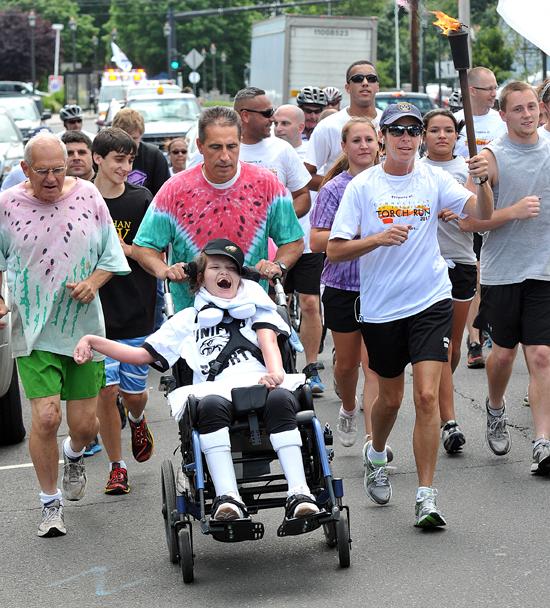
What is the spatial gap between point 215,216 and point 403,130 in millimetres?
1046

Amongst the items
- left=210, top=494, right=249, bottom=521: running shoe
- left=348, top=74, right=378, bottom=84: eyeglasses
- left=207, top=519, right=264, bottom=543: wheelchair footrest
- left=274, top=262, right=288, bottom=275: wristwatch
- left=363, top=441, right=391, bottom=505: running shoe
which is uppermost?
left=348, top=74, right=378, bottom=84: eyeglasses

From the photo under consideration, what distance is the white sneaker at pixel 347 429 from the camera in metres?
8.60

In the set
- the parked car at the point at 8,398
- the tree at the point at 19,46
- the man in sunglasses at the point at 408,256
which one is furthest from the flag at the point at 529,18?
the tree at the point at 19,46

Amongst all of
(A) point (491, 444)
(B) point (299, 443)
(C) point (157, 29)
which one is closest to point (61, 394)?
(B) point (299, 443)

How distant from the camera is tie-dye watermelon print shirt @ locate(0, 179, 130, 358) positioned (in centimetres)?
695

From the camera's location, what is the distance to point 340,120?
10.9 metres

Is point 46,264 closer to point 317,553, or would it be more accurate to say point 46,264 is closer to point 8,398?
point 317,553

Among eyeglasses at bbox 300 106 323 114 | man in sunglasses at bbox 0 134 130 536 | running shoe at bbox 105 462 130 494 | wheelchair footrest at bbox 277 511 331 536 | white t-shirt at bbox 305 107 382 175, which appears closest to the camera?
wheelchair footrest at bbox 277 511 331 536

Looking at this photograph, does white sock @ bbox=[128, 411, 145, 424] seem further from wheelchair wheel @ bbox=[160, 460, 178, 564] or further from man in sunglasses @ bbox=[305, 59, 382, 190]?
man in sunglasses @ bbox=[305, 59, 382, 190]

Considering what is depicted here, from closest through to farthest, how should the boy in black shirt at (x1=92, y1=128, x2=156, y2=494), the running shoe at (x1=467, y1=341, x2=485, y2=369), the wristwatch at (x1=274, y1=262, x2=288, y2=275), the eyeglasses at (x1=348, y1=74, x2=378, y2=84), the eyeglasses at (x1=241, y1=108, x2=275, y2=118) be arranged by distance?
1. the wristwatch at (x1=274, y1=262, x2=288, y2=275)
2. the boy in black shirt at (x1=92, y1=128, x2=156, y2=494)
3. the eyeglasses at (x1=241, y1=108, x2=275, y2=118)
4. the eyeglasses at (x1=348, y1=74, x2=378, y2=84)
5. the running shoe at (x1=467, y1=341, x2=485, y2=369)

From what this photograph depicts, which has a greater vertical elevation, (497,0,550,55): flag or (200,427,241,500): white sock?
(497,0,550,55): flag

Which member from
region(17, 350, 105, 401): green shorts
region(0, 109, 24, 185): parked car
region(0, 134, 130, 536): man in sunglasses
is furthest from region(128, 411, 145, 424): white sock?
region(0, 109, 24, 185): parked car

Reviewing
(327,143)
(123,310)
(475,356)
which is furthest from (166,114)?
(123,310)

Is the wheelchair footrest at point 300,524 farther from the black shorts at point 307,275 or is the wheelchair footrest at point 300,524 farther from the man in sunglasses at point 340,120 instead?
the man in sunglasses at point 340,120
